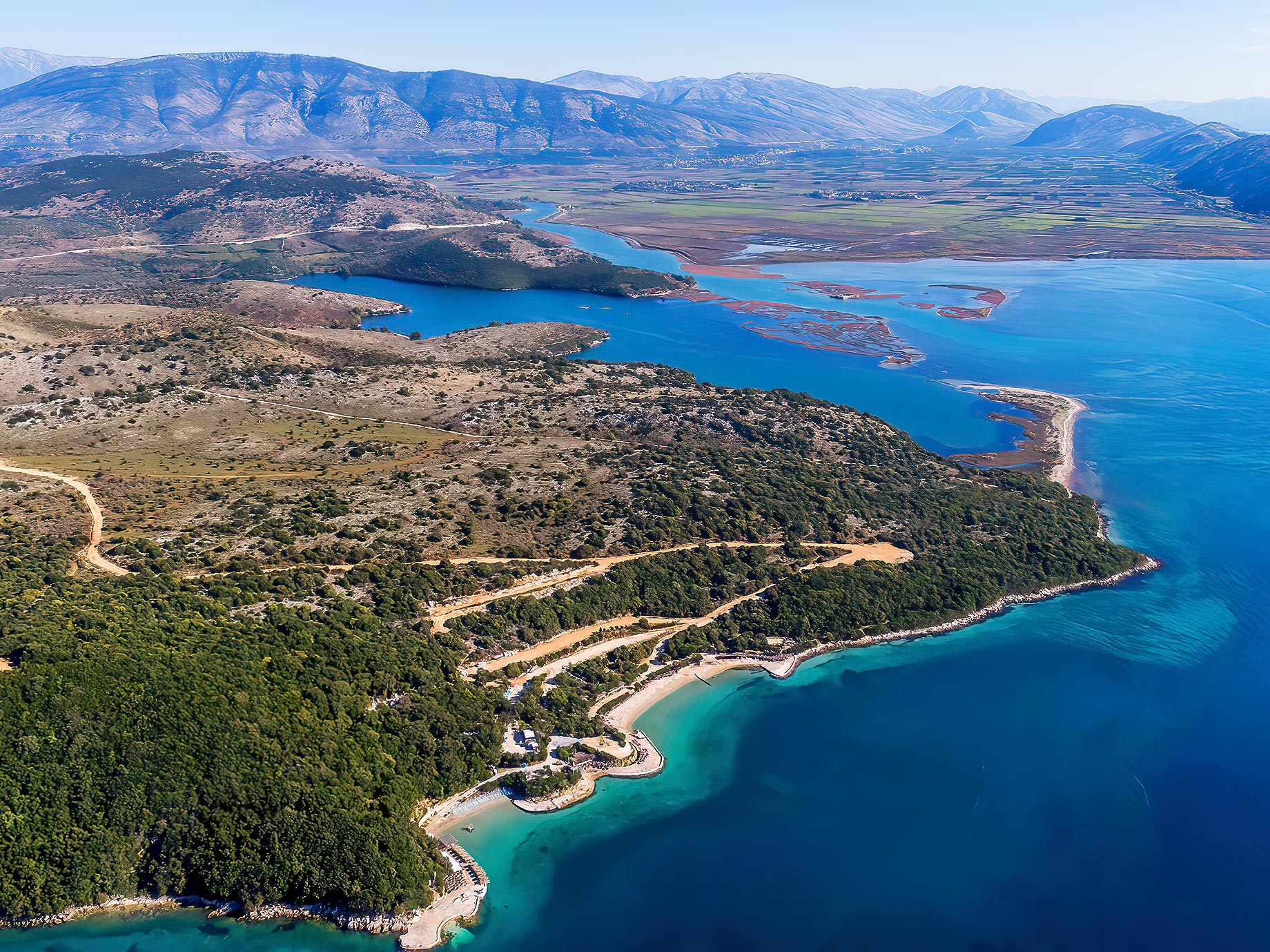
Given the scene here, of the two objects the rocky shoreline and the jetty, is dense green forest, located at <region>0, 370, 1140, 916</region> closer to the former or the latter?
the rocky shoreline

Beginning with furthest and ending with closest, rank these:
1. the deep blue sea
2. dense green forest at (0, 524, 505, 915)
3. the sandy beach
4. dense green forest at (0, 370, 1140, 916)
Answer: the sandy beach
the deep blue sea
dense green forest at (0, 370, 1140, 916)
dense green forest at (0, 524, 505, 915)

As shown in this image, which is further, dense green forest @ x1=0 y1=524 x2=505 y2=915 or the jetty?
the jetty

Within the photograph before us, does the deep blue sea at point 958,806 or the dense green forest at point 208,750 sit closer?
the dense green forest at point 208,750

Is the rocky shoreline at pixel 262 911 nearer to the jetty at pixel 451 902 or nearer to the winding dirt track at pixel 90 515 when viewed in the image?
the jetty at pixel 451 902

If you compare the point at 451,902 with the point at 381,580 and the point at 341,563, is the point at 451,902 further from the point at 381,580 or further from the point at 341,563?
the point at 341,563

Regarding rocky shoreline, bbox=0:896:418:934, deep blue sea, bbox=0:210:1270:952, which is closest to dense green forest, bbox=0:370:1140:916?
rocky shoreline, bbox=0:896:418:934

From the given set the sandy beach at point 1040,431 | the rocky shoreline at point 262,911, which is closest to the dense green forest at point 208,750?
the rocky shoreline at point 262,911

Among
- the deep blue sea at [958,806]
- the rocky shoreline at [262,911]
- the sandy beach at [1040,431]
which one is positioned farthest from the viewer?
the sandy beach at [1040,431]
